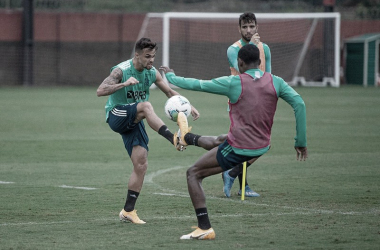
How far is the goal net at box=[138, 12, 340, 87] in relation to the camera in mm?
39406

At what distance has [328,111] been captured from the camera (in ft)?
85.6

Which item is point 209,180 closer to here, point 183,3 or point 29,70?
point 29,70

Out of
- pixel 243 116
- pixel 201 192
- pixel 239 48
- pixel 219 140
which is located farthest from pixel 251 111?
pixel 239 48

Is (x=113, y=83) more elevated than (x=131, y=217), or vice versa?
(x=113, y=83)

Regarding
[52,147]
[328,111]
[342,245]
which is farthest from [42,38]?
[342,245]

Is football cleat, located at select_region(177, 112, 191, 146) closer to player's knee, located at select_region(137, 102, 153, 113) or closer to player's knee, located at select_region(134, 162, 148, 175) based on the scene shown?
player's knee, located at select_region(137, 102, 153, 113)

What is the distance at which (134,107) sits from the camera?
8.84 meters

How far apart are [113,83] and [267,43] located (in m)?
31.1

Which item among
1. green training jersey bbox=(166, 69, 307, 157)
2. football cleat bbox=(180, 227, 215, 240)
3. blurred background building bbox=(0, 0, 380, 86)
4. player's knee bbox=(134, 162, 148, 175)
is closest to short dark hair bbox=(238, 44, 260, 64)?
green training jersey bbox=(166, 69, 307, 157)

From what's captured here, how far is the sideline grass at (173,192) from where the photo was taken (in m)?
7.80

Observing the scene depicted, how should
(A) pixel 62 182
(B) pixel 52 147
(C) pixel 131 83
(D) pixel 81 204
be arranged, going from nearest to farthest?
(C) pixel 131 83 → (D) pixel 81 204 → (A) pixel 62 182 → (B) pixel 52 147

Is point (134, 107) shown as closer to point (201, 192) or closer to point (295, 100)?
point (201, 192)

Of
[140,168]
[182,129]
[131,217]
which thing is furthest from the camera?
[140,168]

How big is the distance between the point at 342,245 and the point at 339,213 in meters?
1.94
